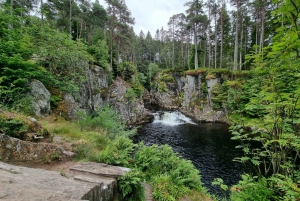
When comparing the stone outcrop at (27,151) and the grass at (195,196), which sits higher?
the stone outcrop at (27,151)

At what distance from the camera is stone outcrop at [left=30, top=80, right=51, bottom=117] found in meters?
8.27

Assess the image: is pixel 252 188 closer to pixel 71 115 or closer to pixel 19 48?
pixel 71 115

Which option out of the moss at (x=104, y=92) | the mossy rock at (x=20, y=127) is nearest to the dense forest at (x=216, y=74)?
the mossy rock at (x=20, y=127)

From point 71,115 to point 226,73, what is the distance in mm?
Result: 22907

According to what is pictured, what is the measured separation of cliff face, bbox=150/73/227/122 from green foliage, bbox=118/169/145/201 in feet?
69.0

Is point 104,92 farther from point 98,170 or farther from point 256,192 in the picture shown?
point 256,192

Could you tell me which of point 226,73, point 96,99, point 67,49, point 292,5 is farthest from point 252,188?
point 226,73

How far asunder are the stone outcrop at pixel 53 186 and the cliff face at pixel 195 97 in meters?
22.1

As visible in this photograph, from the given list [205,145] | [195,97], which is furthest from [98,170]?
[195,97]

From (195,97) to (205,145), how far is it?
14.9 m

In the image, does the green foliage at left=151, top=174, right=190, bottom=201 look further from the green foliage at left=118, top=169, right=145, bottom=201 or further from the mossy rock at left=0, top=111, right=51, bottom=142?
the mossy rock at left=0, top=111, right=51, bottom=142

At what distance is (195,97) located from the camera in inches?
1123

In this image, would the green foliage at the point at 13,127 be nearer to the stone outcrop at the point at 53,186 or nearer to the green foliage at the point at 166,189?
the stone outcrop at the point at 53,186

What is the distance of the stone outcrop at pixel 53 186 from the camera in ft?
8.38
